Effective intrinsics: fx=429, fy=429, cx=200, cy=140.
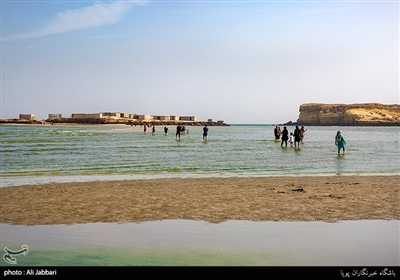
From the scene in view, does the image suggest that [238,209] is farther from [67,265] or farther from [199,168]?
[199,168]

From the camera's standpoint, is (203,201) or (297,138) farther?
(297,138)

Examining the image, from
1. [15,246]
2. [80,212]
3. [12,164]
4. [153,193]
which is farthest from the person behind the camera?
[12,164]

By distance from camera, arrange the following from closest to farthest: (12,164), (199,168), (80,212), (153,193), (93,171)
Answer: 1. (80,212)
2. (153,193)
3. (93,171)
4. (199,168)
5. (12,164)

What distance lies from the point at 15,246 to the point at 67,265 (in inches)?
57.4

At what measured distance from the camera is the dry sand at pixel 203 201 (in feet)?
29.5

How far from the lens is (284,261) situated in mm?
5961

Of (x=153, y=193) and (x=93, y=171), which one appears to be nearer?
(x=153, y=193)

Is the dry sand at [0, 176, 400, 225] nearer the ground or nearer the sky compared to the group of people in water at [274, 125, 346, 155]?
nearer the ground

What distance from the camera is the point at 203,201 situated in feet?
35.2

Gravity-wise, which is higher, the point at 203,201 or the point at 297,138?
the point at 297,138

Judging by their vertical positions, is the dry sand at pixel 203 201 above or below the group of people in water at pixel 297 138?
below

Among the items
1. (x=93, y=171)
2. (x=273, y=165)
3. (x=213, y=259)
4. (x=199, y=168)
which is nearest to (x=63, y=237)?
(x=213, y=259)

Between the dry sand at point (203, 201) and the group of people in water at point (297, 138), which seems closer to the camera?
the dry sand at point (203, 201)

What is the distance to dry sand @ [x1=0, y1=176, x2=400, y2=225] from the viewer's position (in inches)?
353
